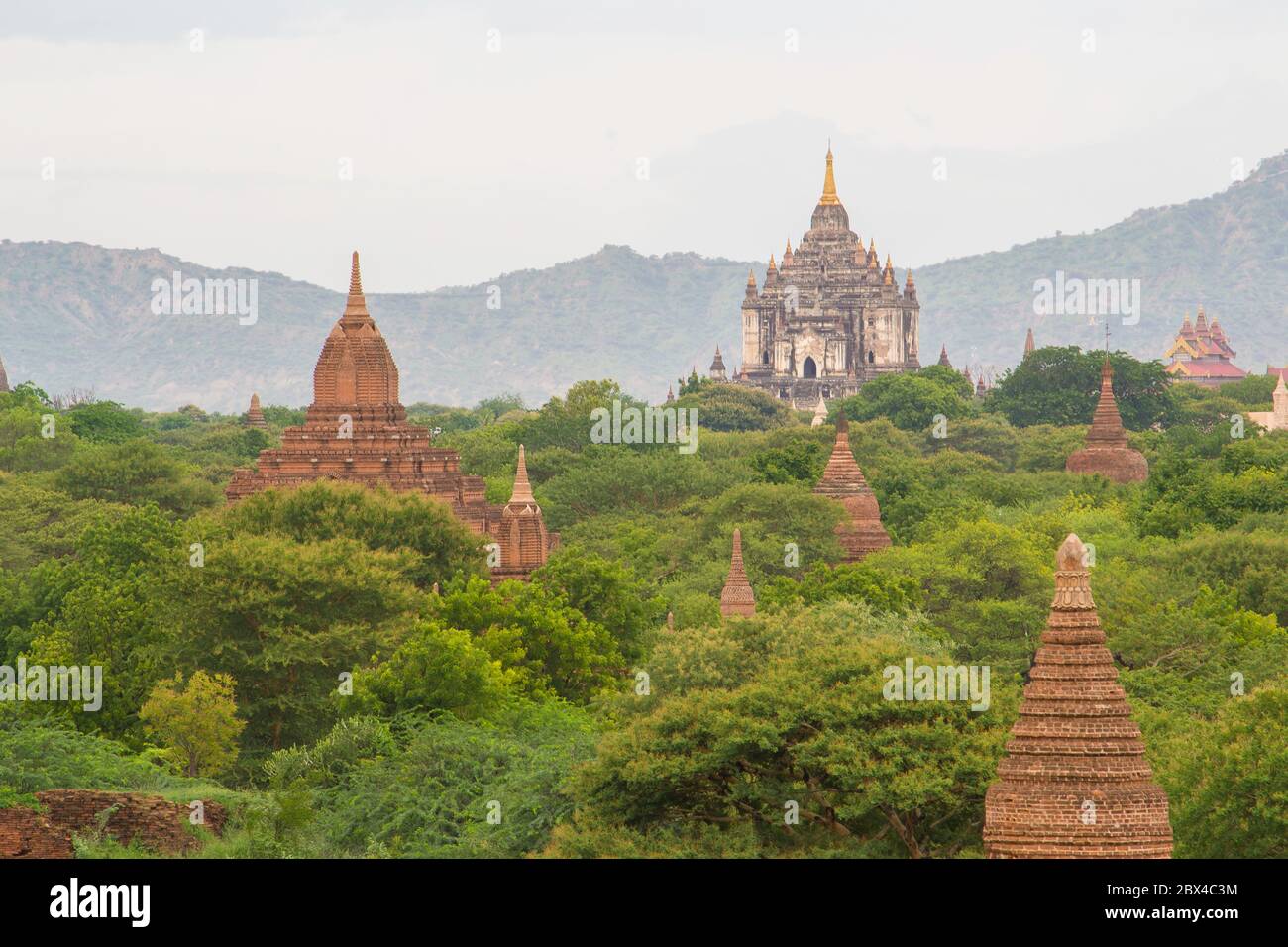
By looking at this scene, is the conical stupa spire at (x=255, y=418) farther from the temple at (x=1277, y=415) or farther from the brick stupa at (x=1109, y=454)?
the brick stupa at (x=1109, y=454)

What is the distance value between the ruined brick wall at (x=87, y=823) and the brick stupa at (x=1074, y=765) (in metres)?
12.8

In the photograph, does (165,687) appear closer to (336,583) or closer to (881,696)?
(336,583)

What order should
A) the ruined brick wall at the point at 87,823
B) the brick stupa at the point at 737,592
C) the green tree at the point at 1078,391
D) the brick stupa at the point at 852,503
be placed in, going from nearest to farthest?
1. the ruined brick wall at the point at 87,823
2. the brick stupa at the point at 737,592
3. the brick stupa at the point at 852,503
4. the green tree at the point at 1078,391

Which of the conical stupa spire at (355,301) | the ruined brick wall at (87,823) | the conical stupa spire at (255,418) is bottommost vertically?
the ruined brick wall at (87,823)

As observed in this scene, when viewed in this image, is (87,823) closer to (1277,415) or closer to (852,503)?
(852,503)

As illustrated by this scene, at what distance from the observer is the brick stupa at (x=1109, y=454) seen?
10750 cm

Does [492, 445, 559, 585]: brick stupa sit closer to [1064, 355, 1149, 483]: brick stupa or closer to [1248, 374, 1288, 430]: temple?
[1064, 355, 1149, 483]: brick stupa

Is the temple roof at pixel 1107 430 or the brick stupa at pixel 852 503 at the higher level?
the temple roof at pixel 1107 430

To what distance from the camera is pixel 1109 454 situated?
109m

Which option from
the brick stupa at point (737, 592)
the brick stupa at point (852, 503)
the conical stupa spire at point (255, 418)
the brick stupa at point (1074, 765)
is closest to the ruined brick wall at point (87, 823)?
the brick stupa at point (1074, 765)

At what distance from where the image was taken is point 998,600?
69.1 metres
